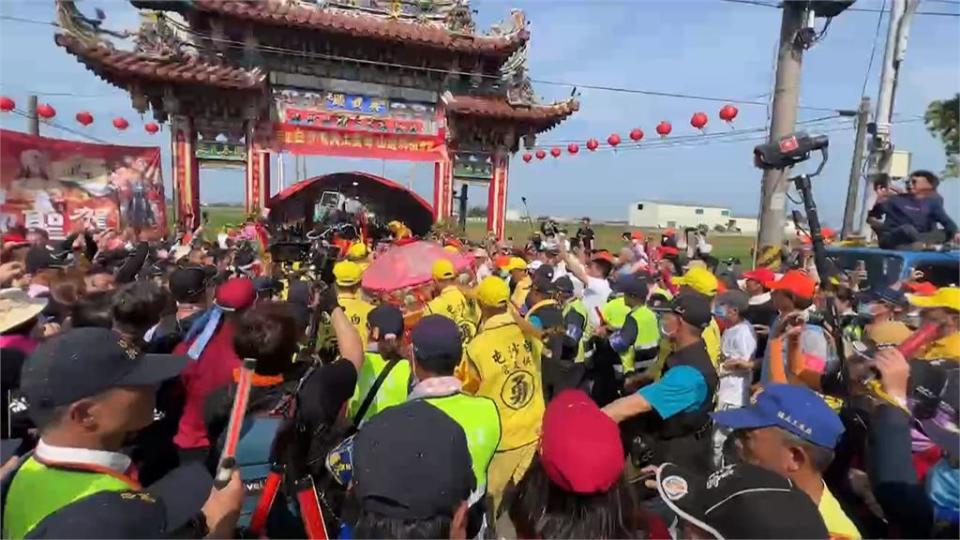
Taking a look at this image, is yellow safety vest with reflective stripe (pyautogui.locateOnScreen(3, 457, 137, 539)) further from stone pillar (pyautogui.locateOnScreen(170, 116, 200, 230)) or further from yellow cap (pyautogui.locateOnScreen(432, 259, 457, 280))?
stone pillar (pyautogui.locateOnScreen(170, 116, 200, 230))

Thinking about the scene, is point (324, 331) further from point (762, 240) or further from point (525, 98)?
point (525, 98)

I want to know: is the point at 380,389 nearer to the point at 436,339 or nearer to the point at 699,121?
the point at 436,339

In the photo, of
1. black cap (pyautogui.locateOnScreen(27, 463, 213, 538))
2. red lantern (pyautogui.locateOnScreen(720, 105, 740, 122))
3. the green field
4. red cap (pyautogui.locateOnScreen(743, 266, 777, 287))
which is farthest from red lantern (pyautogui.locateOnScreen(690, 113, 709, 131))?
black cap (pyautogui.locateOnScreen(27, 463, 213, 538))

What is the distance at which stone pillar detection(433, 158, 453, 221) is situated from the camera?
17562 mm

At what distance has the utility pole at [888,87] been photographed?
8.31m

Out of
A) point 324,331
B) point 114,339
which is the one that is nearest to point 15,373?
point 114,339

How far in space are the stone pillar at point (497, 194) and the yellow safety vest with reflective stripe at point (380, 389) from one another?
1523 cm

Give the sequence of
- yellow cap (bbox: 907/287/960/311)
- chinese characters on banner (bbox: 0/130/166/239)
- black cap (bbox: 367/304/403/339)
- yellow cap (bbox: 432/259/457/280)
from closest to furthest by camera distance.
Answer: yellow cap (bbox: 907/287/960/311) → black cap (bbox: 367/304/403/339) → yellow cap (bbox: 432/259/457/280) → chinese characters on banner (bbox: 0/130/166/239)

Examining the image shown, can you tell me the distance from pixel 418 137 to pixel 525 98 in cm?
334

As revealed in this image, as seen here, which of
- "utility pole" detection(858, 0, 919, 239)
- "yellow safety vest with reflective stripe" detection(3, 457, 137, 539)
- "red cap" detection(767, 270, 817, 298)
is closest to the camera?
"yellow safety vest with reflective stripe" detection(3, 457, 137, 539)

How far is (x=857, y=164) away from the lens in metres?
12.7

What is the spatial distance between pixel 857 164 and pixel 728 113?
2749 mm

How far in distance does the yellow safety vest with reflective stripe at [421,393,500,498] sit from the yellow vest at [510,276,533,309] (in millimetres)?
3486

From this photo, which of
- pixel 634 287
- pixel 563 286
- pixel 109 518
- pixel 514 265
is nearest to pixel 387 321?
pixel 109 518
